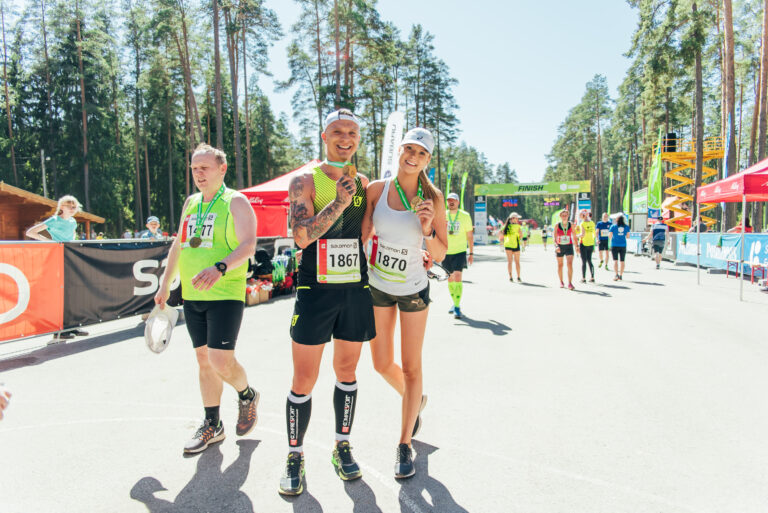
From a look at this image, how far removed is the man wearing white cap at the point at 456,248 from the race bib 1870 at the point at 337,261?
531 centimetres

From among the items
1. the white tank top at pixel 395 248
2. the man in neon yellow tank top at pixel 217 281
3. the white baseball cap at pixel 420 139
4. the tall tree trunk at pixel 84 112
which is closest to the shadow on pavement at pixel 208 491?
the man in neon yellow tank top at pixel 217 281

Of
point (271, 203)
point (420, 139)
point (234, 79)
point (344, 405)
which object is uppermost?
point (234, 79)

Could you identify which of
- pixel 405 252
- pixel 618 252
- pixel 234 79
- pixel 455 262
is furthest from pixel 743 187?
pixel 234 79

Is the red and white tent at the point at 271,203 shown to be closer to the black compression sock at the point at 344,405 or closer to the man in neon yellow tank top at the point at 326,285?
the man in neon yellow tank top at the point at 326,285

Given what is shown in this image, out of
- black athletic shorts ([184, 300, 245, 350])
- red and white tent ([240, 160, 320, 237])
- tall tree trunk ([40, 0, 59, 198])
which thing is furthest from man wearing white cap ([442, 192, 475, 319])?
tall tree trunk ([40, 0, 59, 198])

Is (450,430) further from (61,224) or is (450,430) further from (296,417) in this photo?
(61,224)

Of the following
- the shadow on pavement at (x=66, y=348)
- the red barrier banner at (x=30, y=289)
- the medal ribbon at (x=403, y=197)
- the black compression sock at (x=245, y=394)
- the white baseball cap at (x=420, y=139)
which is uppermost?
the white baseball cap at (x=420, y=139)

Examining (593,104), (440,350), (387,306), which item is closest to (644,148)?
(593,104)

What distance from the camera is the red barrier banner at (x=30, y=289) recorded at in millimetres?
5891

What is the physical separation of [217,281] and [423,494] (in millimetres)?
1820

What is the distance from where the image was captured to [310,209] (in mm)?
2613

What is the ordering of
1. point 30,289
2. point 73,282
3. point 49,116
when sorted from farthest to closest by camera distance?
1. point 49,116
2. point 73,282
3. point 30,289

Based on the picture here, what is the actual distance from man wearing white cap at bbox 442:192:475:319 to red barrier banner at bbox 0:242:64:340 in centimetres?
602

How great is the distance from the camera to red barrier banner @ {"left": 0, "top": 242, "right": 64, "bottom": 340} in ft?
19.3
